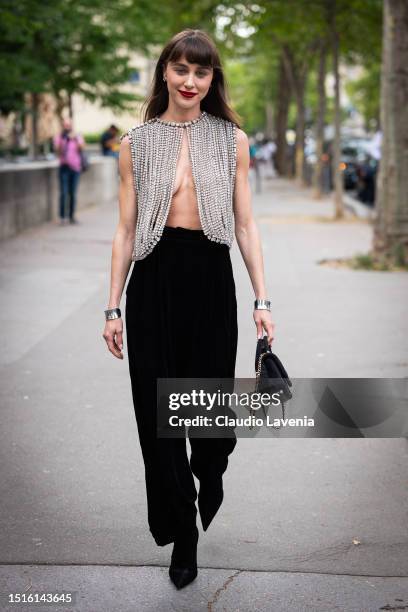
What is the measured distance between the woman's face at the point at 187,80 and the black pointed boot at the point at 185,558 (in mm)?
1478

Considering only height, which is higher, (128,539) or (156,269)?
(156,269)

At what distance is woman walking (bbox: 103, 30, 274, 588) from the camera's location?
3.73 meters

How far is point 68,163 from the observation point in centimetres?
1952

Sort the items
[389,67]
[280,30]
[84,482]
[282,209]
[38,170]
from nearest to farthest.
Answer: [84,482], [389,67], [38,170], [280,30], [282,209]

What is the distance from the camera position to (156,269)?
3742mm

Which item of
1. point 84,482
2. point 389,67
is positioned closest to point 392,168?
point 389,67

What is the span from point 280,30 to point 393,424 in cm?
1590

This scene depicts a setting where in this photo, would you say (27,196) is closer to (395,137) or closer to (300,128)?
(395,137)

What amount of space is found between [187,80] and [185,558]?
1647 mm

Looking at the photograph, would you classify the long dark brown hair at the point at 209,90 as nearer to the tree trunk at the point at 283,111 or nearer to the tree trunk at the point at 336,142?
the tree trunk at the point at 336,142

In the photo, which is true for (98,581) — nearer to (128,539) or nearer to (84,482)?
(128,539)

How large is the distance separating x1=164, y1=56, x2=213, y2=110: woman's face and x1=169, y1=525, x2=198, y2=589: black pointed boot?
4.85ft

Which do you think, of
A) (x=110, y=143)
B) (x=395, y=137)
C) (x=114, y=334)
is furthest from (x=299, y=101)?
(x=114, y=334)

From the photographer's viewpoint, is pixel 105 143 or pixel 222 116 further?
pixel 105 143
